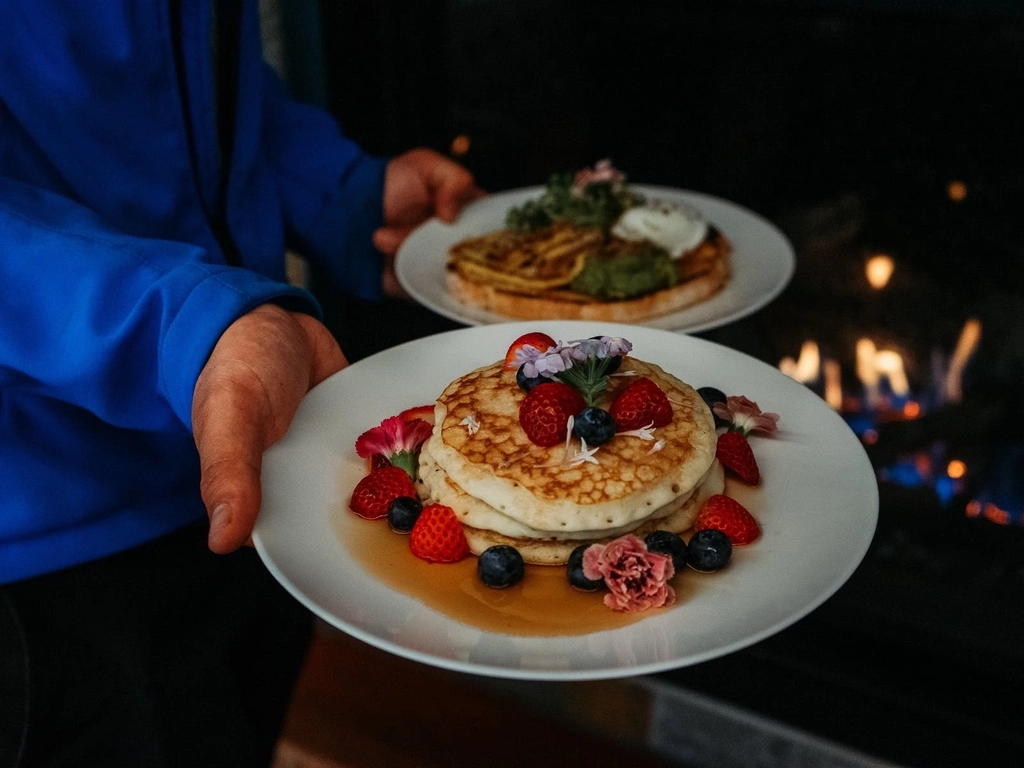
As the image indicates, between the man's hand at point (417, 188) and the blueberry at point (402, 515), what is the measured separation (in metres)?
0.96

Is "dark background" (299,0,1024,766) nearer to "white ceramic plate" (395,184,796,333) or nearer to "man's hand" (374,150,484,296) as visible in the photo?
"white ceramic plate" (395,184,796,333)

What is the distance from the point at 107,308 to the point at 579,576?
0.61 metres

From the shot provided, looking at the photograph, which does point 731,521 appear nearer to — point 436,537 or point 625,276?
point 436,537

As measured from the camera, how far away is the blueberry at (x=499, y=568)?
0.99m

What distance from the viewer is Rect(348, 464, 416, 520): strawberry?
3.49ft

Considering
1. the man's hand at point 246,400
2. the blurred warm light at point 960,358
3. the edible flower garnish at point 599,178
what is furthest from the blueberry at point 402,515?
the blurred warm light at point 960,358

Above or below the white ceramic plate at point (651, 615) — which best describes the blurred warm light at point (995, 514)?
below

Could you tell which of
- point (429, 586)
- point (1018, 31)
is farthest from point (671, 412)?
point (1018, 31)

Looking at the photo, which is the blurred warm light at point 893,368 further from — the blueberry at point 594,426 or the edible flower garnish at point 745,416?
the blueberry at point 594,426

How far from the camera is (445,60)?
7.61 feet

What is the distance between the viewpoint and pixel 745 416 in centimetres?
117

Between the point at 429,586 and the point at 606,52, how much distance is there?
5.19 feet

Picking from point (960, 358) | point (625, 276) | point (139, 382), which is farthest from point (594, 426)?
point (960, 358)

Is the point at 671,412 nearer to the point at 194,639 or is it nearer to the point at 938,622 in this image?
the point at 194,639
